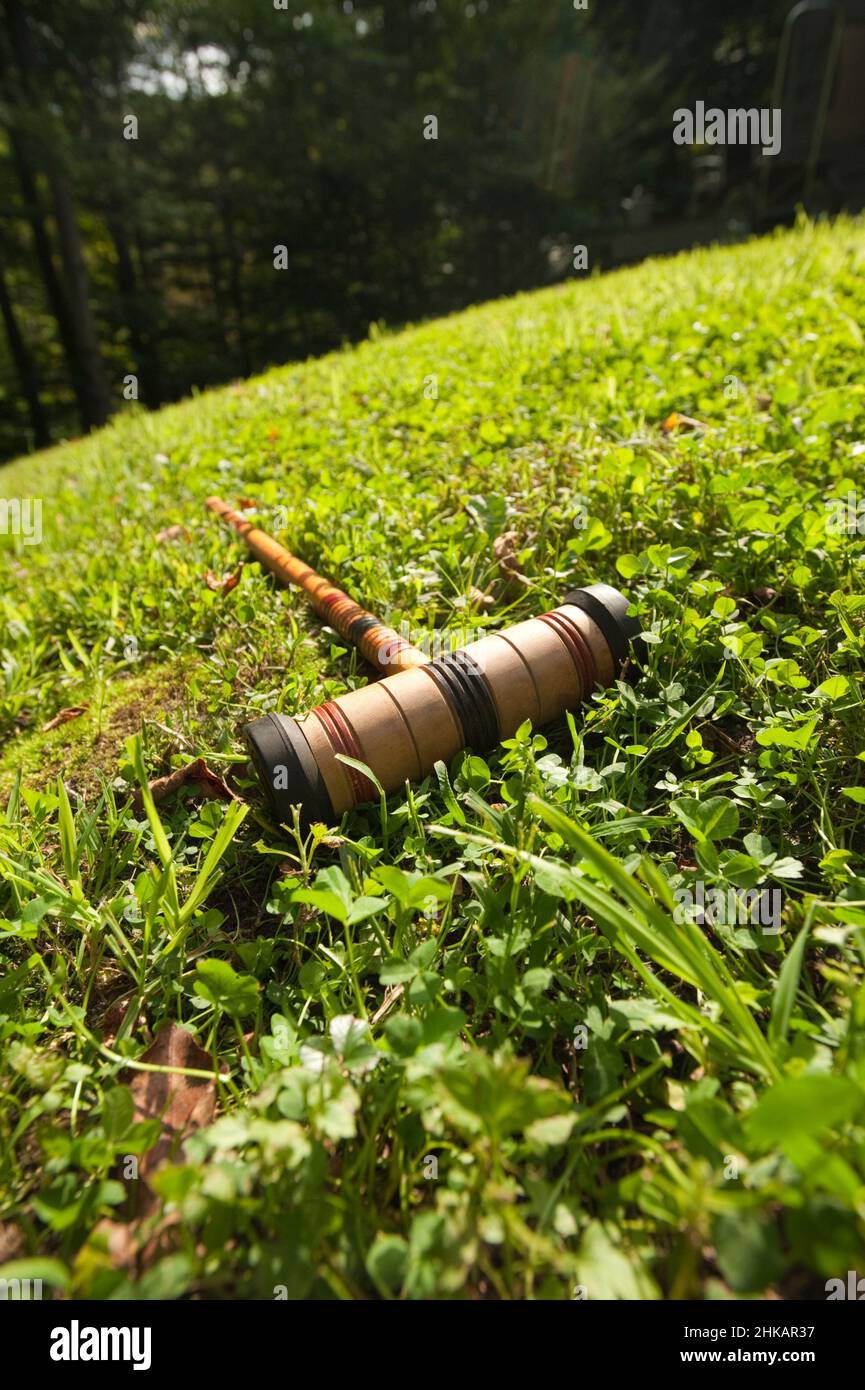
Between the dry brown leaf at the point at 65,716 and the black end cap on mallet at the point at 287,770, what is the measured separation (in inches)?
40.4

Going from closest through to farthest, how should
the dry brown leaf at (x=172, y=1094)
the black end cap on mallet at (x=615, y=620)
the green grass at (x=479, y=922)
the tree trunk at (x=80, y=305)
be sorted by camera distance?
1. the green grass at (x=479, y=922)
2. the dry brown leaf at (x=172, y=1094)
3. the black end cap on mallet at (x=615, y=620)
4. the tree trunk at (x=80, y=305)

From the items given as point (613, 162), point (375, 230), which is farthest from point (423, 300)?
point (613, 162)

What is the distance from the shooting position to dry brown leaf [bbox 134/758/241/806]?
74.4 inches

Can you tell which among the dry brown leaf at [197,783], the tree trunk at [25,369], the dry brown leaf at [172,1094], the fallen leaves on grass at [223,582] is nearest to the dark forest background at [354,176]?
the tree trunk at [25,369]

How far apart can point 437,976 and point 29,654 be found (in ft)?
7.30

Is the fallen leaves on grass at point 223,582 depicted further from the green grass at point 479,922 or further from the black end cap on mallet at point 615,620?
the black end cap on mallet at point 615,620

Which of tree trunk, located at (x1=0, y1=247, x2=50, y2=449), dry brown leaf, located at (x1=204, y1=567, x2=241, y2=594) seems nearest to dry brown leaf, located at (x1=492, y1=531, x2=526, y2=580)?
dry brown leaf, located at (x1=204, y1=567, x2=241, y2=594)

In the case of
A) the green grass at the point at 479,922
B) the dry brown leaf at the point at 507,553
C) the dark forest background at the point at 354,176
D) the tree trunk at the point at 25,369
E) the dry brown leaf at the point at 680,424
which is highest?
the dark forest background at the point at 354,176

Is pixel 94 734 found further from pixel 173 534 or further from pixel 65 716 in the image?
pixel 173 534

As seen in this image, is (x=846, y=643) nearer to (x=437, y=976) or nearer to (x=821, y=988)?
(x=821, y=988)

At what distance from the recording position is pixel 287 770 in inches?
62.0

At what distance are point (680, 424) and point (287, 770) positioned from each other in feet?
7.90

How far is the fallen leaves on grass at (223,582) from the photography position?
276 centimetres

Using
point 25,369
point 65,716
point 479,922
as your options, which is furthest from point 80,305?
point 479,922
